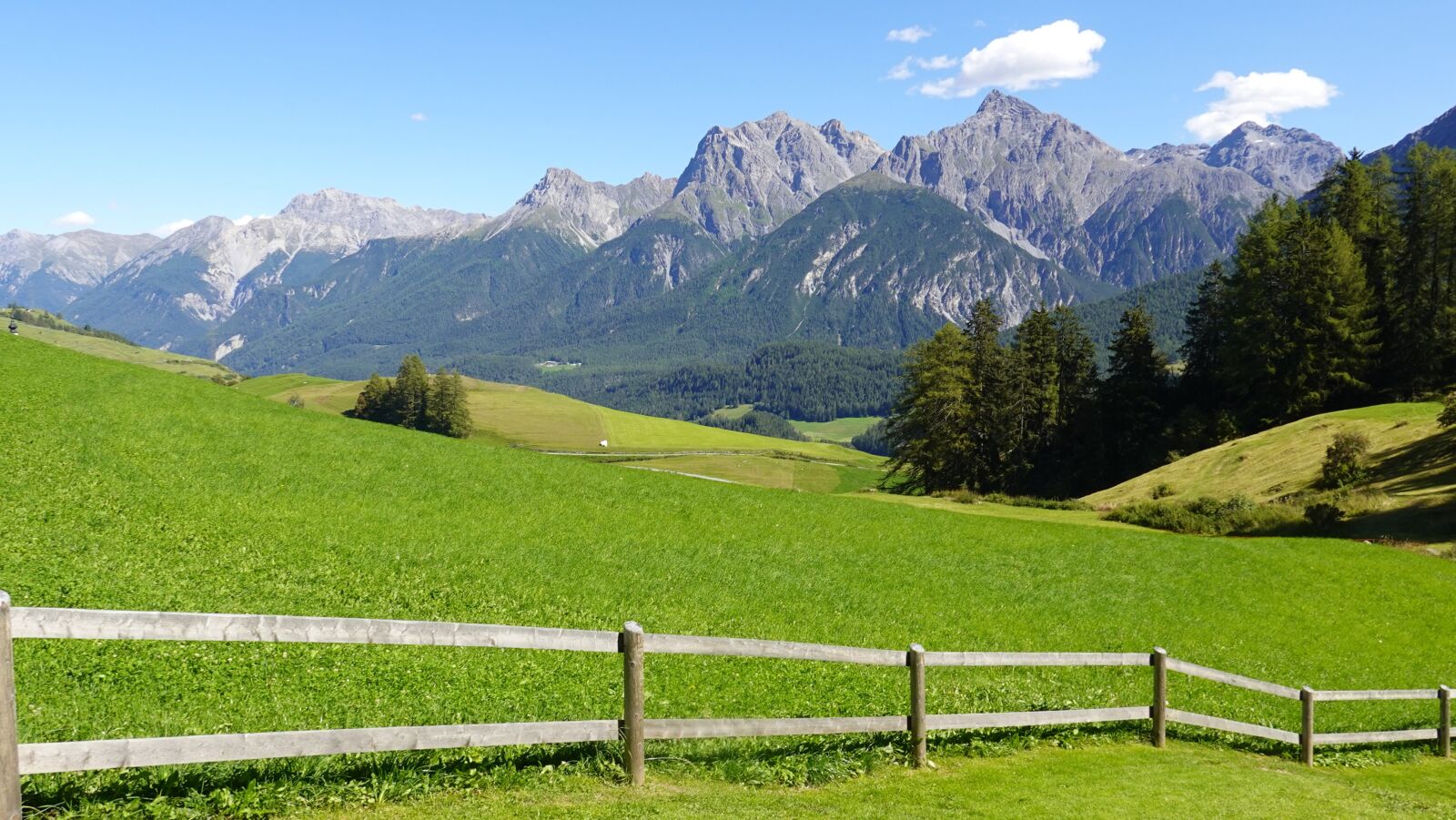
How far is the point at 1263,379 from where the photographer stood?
243ft

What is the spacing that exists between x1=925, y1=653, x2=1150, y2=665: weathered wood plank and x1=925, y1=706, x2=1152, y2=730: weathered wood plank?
0.78 metres

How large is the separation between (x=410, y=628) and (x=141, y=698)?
617cm

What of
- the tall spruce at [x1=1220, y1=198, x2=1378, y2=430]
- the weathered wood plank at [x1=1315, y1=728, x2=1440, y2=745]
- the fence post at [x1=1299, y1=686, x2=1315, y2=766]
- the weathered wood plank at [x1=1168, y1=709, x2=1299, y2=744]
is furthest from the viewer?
the tall spruce at [x1=1220, y1=198, x2=1378, y2=430]

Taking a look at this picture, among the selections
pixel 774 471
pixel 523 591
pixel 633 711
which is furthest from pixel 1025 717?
pixel 774 471

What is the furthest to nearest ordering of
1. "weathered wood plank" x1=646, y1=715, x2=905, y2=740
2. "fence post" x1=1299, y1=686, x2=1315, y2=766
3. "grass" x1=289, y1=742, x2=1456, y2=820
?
"fence post" x1=1299, y1=686, x2=1315, y2=766 < "weathered wood plank" x1=646, y1=715, x2=905, y2=740 < "grass" x1=289, y1=742, x2=1456, y2=820

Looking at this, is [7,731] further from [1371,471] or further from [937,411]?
[937,411]

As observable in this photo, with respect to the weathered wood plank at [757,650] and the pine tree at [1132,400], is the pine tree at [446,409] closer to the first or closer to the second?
the pine tree at [1132,400]

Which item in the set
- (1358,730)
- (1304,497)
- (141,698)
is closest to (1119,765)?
(1358,730)

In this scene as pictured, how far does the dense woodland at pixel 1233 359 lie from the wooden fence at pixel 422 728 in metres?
65.7

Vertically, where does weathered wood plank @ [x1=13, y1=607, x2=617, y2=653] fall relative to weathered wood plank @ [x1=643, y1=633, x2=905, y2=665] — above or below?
above

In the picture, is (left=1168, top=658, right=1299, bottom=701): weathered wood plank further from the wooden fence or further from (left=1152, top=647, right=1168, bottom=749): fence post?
the wooden fence

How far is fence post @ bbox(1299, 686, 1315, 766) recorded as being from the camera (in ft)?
57.0

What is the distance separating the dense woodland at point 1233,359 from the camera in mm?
72000

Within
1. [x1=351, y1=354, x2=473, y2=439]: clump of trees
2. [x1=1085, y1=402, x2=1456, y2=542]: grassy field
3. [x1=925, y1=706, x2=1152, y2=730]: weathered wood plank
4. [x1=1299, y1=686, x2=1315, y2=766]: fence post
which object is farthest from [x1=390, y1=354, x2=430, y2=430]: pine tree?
[x1=925, y1=706, x2=1152, y2=730]: weathered wood plank
